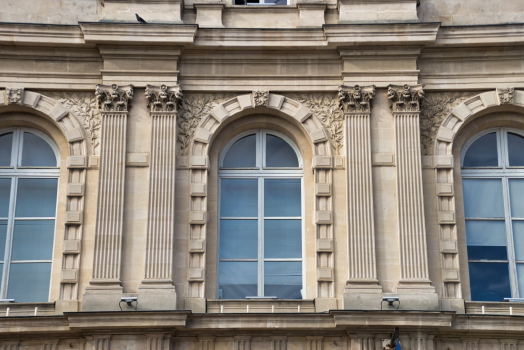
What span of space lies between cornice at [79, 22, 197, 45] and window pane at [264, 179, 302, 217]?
3514 mm

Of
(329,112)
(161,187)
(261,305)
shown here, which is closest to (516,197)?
(329,112)

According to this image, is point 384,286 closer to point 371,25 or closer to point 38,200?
point 371,25

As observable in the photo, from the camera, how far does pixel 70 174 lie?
59.7 feet

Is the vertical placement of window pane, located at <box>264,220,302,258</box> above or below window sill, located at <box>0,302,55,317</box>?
above

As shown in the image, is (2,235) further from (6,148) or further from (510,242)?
(510,242)

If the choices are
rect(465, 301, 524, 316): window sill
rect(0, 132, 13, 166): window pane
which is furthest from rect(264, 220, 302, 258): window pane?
rect(0, 132, 13, 166): window pane

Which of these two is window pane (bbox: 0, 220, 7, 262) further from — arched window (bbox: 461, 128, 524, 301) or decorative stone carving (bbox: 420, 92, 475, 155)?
arched window (bbox: 461, 128, 524, 301)

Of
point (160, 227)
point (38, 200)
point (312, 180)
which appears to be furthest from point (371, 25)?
point (38, 200)

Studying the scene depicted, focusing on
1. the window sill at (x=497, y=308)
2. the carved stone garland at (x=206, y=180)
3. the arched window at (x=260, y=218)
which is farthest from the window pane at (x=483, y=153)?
the arched window at (x=260, y=218)

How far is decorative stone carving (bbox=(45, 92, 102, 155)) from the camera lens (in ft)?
60.7

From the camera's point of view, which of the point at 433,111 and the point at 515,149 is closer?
the point at 433,111

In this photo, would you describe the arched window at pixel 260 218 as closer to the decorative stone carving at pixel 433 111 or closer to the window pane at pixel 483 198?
the decorative stone carving at pixel 433 111

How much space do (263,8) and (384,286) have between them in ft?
21.8

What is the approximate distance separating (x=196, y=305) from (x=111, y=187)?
Answer: 294 centimetres
